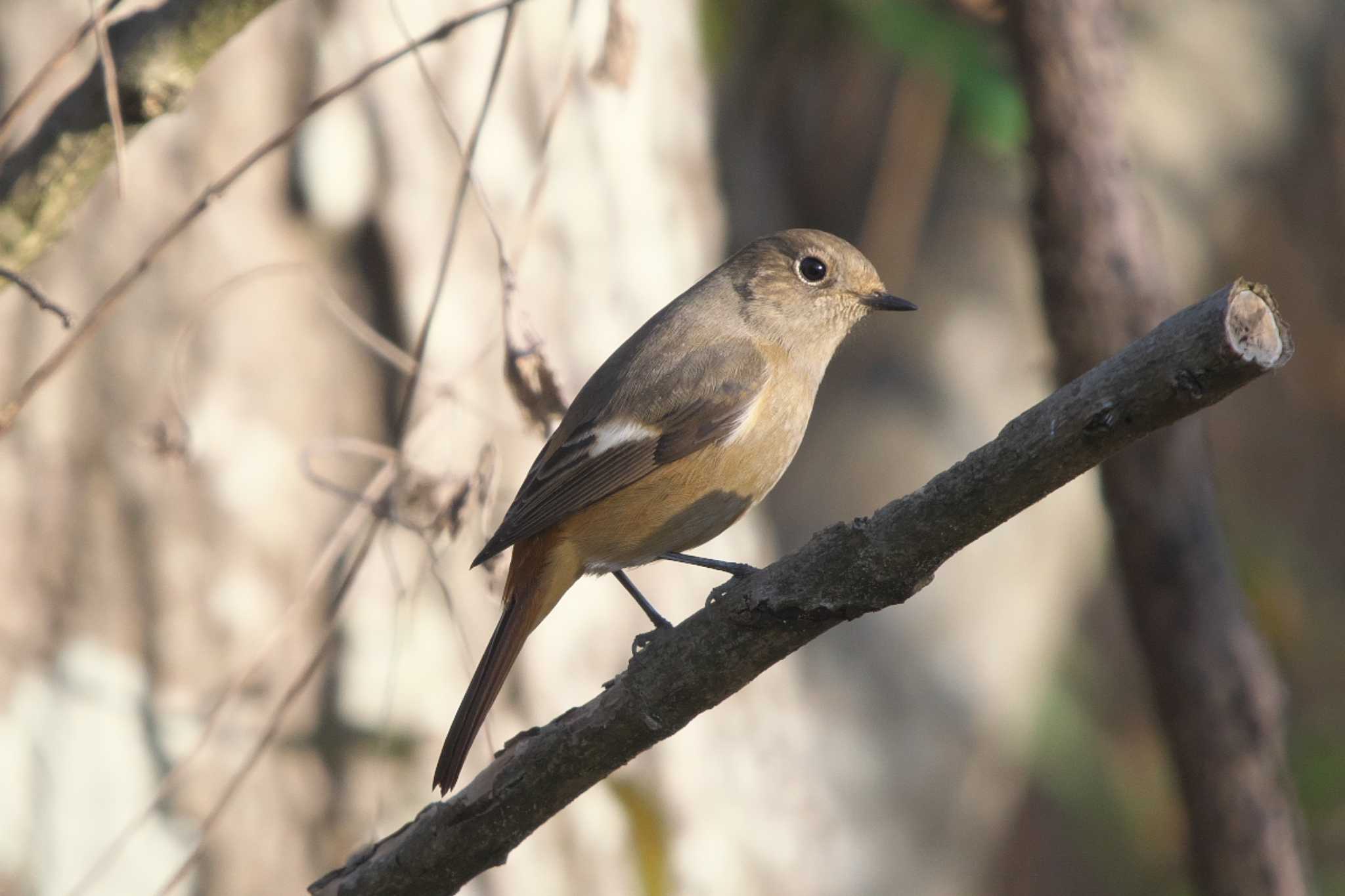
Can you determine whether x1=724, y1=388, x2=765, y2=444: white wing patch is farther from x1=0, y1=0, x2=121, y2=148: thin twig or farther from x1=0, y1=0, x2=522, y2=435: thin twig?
x1=0, y1=0, x2=121, y2=148: thin twig

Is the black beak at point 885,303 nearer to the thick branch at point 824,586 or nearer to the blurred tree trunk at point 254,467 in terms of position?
the blurred tree trunk at point 254,467

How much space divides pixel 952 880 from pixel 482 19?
14.4 ft

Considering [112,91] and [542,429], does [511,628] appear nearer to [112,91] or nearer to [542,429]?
[542,429]

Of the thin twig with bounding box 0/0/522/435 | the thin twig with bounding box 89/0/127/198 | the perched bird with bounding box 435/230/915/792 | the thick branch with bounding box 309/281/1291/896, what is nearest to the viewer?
the thick branch with bounding box 309/281/1291/896

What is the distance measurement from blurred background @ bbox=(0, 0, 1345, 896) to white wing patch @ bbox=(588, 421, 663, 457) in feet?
0.55

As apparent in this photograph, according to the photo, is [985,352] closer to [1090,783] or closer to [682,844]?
[1090,783]

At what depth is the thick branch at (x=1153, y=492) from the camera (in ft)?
11.8

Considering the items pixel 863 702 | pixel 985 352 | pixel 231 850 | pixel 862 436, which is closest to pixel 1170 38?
pixel 985 352

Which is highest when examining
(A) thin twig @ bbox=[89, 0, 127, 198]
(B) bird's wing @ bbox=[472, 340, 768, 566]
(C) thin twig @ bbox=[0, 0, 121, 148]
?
(C) thin twig @ bbox=[0, 0, 121, 148]

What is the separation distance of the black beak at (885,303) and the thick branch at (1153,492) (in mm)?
576

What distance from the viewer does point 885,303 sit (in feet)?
11.1

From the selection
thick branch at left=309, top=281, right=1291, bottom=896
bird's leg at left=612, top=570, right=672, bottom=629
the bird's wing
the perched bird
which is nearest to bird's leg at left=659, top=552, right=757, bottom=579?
the perched bird

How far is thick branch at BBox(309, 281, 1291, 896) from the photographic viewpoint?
4.74ft

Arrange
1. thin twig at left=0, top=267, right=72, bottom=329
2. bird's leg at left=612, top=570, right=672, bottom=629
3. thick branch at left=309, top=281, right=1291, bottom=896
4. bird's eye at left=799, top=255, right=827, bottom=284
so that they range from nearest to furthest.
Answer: thick branch at left=309, top=281, right=1291, bottom=896 < thin twig at left=0, top=267, right=72, bottom=329 < bird's leg at left=612, top=570, right=672, bottom=629 < bird's eye at left=799, top=255, right=827, bottom=284
